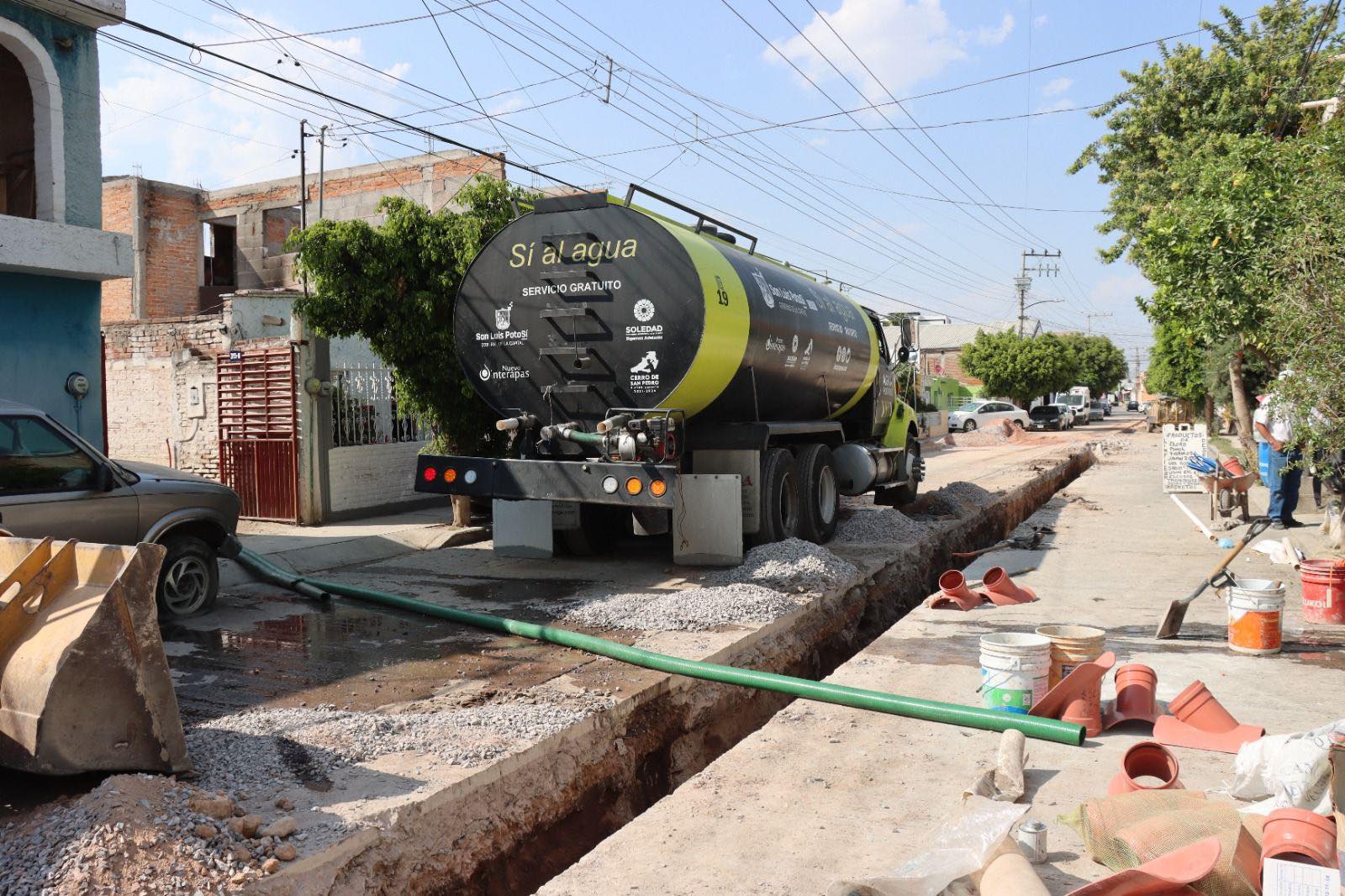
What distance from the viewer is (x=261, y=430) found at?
13.5 m

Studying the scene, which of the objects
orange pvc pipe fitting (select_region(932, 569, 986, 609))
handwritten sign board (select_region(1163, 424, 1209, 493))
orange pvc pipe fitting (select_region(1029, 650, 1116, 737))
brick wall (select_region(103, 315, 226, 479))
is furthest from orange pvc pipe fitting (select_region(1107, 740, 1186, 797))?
brick wall (select_region(103, 315, 226, 479))

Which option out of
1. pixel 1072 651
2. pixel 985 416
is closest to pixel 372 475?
pixel 1072 651

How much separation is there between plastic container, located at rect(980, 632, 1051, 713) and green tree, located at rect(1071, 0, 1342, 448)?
5062mm

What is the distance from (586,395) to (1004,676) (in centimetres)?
529

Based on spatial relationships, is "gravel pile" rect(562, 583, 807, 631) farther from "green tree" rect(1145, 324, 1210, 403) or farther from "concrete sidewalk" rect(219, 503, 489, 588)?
"green tree" rect(1145, 324, 1210, 403)

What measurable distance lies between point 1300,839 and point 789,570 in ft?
20.7

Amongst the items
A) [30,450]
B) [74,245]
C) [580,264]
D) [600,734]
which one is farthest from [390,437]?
[600,734]

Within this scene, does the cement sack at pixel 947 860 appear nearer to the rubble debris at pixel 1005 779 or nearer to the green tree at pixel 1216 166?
the rubble debris at pixel 1005 779

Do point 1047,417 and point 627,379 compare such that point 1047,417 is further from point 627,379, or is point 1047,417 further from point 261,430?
Result: point 627,379

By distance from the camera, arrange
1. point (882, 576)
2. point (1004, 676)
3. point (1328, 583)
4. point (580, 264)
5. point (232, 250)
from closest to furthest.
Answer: point (1004, 676), point (1328, 583), point (580, 264), point (882, 576), point (232, 250)

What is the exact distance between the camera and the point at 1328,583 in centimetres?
691

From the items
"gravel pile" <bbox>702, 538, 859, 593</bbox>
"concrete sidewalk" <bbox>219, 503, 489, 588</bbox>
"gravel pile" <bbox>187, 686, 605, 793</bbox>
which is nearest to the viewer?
"gravel pile" <bbox>187, 686, 605, 793</bbox>

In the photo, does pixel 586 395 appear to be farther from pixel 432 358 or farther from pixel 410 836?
pixel 410 836

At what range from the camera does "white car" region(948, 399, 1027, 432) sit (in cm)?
4828
